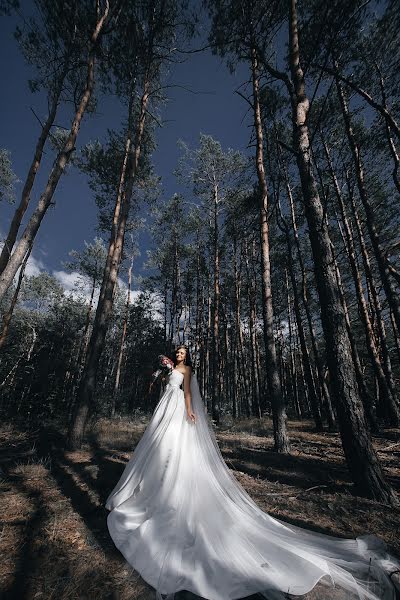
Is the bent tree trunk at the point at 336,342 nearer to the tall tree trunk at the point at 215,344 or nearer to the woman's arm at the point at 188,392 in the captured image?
the woman's arm at the point at 188,392

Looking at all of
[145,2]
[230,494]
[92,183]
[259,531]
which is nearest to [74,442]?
[230,494]

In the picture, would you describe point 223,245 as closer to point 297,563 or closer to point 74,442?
point 74,442

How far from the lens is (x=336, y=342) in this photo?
419 centimetres

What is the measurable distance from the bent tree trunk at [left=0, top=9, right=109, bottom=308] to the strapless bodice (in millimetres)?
4285

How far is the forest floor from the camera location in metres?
2.16

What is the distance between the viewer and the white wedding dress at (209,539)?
1.92 metres

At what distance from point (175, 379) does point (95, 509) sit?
200 cm

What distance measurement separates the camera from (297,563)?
204 cm

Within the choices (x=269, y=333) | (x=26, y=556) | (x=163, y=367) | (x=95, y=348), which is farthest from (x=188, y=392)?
(x=95, y=348)

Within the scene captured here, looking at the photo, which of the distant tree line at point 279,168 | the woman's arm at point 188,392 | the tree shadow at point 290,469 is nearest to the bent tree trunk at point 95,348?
the distant tree line at point 279,168

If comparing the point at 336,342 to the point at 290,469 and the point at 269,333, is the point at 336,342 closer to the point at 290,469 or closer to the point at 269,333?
the point at 290,469


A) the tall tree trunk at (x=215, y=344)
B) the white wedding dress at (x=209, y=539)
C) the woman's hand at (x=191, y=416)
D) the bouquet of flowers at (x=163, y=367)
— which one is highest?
the tall tree trunk at (x=215, y=344)

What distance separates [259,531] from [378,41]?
47.7ft

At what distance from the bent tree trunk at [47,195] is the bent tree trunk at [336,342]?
242 inches
